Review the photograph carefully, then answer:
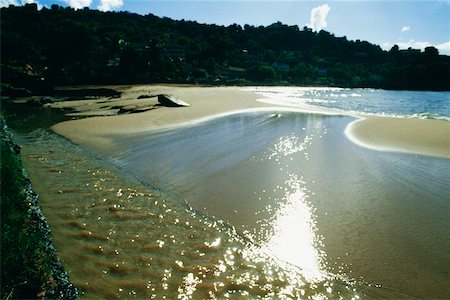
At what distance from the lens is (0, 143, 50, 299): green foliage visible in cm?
305

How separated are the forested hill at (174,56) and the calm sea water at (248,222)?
11.3 m

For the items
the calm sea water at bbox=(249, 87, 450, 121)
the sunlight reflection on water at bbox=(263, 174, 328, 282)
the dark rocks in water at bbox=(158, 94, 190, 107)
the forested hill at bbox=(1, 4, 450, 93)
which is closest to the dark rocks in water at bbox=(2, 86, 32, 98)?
the forested hill at bbox=(1, 4, 450, 93)

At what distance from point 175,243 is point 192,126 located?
36.6ft

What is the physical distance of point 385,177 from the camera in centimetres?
843

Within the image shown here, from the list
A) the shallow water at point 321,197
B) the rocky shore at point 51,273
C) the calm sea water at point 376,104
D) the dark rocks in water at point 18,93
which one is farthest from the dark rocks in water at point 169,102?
the dark rocks in water at point 18,93

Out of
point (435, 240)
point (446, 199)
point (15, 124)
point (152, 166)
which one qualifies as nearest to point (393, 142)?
point (446, 199)

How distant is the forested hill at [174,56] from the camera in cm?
5466

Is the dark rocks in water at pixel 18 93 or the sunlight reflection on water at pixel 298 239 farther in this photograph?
the dark rocks in water at pixel 18 93

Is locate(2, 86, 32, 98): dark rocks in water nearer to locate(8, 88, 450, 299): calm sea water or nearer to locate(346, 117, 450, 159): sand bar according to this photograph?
locate(8, 88, 450, 299): calm sea water

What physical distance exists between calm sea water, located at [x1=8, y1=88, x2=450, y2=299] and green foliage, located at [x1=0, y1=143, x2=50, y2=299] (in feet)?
2.40

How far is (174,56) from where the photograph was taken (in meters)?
97.3

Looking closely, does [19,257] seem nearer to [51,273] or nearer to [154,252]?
[51,273]

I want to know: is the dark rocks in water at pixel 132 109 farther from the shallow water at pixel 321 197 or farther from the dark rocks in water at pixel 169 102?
the shallow water at pixel 321 197

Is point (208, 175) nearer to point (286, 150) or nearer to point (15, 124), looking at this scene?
point (286, 150)
